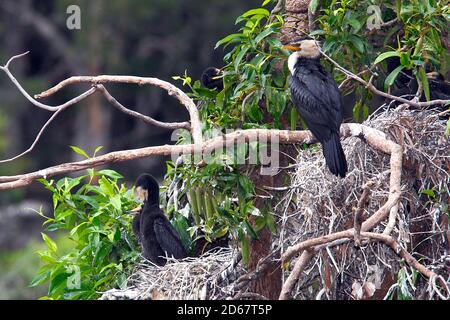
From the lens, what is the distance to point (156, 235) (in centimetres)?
630

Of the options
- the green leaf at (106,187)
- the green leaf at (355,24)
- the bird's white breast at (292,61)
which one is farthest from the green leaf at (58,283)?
the green leaf at (355,24)

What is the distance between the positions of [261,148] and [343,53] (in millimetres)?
1006

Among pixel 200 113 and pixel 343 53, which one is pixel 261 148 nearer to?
pixel 200 113

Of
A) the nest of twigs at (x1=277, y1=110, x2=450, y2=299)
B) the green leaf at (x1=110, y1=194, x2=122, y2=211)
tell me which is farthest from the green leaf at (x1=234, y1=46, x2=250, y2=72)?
the green leaf at (x1=110, y1=194, x2=122, y2=211)

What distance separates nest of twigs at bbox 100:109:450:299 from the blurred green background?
11326 millimetres

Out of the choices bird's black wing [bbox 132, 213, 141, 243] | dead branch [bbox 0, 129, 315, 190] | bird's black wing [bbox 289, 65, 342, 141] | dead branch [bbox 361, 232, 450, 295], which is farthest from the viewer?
bird's black wing [bbox 132, 213, 141, 243]

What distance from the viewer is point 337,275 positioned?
5.64 meters

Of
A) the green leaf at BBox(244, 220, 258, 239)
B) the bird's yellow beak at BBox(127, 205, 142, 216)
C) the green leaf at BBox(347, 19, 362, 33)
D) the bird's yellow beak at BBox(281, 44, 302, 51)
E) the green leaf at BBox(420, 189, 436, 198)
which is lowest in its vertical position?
the green leaf at BBox(244, 220, 258, 239)

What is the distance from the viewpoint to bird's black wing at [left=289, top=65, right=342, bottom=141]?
236 inches

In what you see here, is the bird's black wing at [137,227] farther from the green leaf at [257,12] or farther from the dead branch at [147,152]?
the green leaf at [257,12]

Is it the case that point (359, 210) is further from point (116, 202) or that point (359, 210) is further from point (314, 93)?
point (116, 202)

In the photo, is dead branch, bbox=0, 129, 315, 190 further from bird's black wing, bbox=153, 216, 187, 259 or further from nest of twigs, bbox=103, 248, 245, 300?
bird's black wing, bbox=153, 216, 187, 259

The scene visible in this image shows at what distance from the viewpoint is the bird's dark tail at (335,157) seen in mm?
5668

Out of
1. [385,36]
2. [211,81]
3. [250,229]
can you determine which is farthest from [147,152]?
[385,36]
